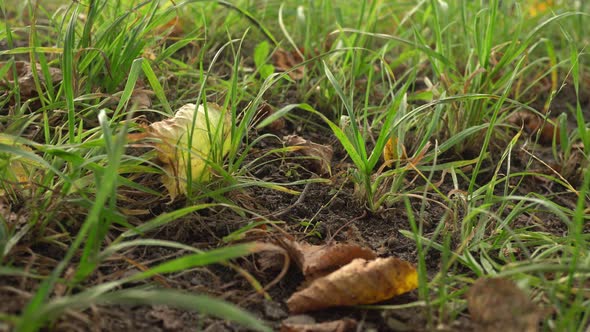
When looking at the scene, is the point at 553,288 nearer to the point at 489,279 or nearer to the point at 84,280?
the point at 489,279

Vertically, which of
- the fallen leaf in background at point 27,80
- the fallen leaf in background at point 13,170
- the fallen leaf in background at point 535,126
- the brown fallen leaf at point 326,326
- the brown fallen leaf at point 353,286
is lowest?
the fallen leaf in background at point 535,126

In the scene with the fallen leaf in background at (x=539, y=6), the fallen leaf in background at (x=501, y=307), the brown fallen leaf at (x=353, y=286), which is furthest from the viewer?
the fallen leaf in background at (x=539, y=6)

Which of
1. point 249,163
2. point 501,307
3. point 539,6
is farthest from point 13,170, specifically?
point 539,6

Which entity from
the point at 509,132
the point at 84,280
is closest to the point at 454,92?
the point at 509,132

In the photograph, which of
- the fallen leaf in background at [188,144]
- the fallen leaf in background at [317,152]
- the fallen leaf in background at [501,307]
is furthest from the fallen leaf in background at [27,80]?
the fallen leaf in background at [501,307]

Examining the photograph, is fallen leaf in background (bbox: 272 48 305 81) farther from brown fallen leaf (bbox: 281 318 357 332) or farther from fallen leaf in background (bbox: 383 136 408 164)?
brown fallen leaf (bbox: 281 318 357 332)

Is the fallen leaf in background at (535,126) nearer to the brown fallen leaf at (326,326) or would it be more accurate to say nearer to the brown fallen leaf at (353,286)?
the brown fallen leaf at (353,286)

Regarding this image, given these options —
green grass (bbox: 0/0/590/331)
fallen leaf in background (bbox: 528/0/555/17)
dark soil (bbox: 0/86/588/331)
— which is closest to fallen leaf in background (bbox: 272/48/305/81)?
green grass (bbox: 0/0/590/331)
